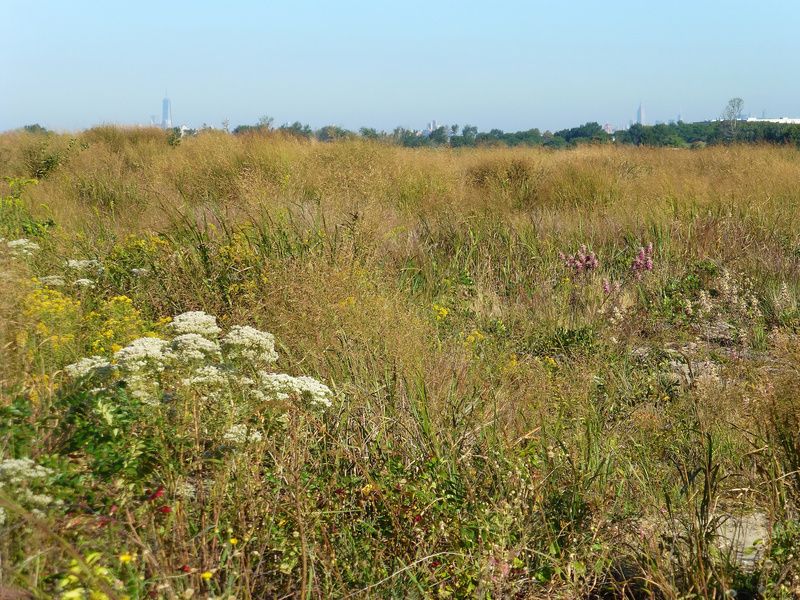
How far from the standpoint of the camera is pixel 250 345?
11.3 feet

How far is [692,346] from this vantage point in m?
5.59

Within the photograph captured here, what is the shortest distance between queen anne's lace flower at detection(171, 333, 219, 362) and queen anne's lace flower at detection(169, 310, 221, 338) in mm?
262

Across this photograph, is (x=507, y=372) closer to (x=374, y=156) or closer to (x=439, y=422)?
(x=439, y=422)

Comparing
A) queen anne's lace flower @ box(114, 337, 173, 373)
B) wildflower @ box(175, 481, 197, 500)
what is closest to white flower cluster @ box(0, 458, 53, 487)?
wildflower @ box(175, 481, 197, 500)

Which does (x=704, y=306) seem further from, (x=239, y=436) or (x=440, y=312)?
(x=239, y=436)

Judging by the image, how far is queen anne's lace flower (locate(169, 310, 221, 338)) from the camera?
A: 3.53 metres

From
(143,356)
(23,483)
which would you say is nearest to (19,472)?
(23,483)

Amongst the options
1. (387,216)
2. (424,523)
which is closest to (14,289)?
(424,523)

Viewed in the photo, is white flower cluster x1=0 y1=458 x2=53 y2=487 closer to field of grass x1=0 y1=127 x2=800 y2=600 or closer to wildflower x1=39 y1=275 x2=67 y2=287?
field of grass x1=0 y1=127 x2=800 y2=600

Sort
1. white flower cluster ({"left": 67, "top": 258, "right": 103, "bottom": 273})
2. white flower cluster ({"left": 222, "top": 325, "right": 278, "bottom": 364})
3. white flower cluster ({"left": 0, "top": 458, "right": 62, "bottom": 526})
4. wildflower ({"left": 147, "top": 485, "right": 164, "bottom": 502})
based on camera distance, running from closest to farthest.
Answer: white flower cluster ({"left": 0, "top": 458, "right": 62, "bottom": 526}) → wildflower ({"left": 147, "top": 485, "right": 164, "bottom": 502}) → white flower cluster ({"left": 222, "top": 325, "right": 278, "bottom": 364}) → white flower cluster ({"left": 67, "top": 258, "right": 103, "bottom": 273})

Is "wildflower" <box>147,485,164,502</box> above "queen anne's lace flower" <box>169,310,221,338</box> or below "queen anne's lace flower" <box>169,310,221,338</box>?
below

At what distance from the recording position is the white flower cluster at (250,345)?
3.40 meters

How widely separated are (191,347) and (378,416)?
0.79 m

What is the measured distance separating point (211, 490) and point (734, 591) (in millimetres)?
1598
